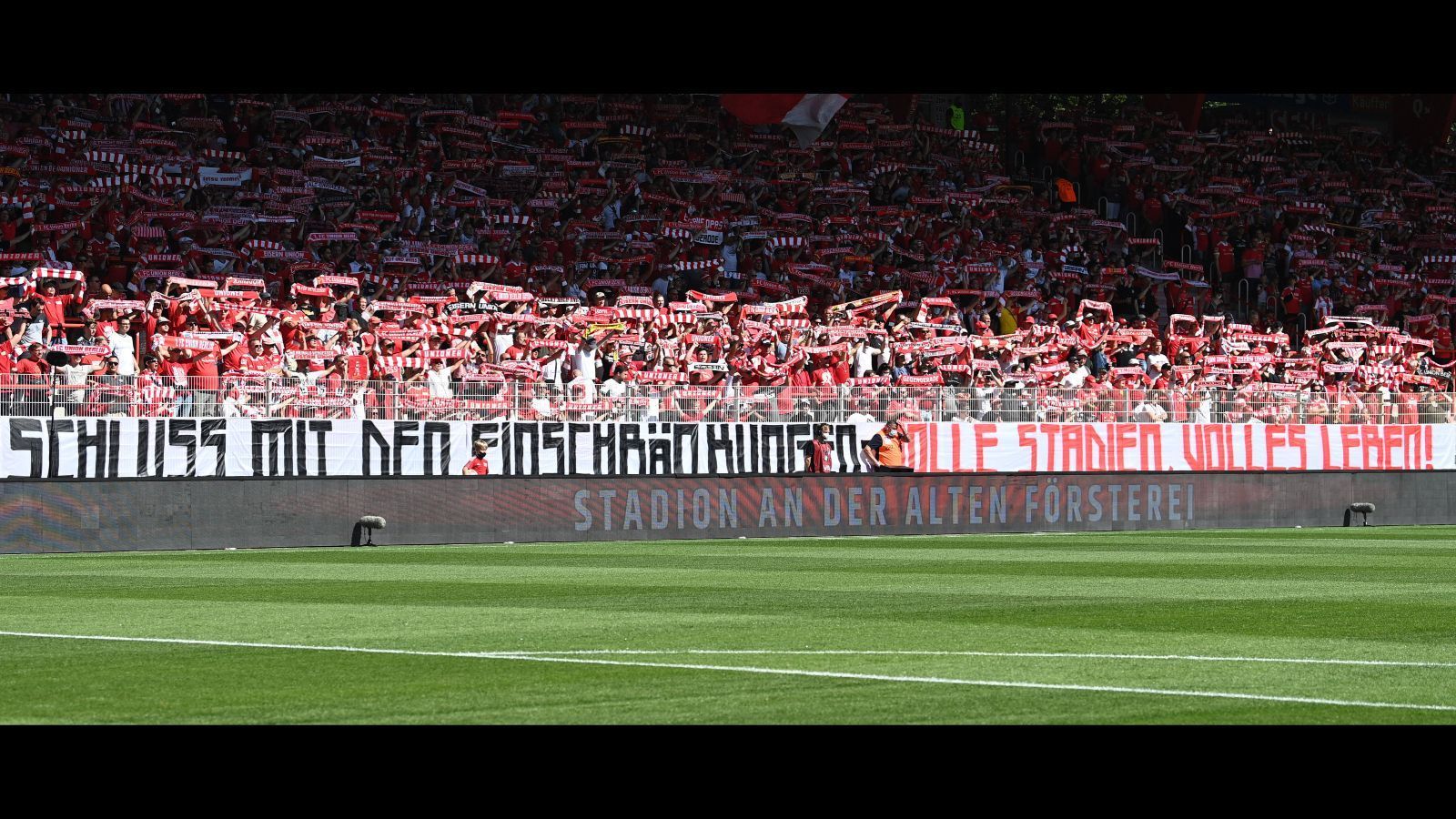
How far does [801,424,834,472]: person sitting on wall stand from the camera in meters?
30.6

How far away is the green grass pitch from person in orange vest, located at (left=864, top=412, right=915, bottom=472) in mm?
9160

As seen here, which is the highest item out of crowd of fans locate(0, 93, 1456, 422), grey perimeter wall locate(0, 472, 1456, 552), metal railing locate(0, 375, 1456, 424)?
crowd of fans locate(0, 93, 1456, 422)

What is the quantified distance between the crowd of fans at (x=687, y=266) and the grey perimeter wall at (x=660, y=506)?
53.4 inches

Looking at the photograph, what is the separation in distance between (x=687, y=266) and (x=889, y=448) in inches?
324

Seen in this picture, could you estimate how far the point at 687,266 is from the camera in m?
38.2

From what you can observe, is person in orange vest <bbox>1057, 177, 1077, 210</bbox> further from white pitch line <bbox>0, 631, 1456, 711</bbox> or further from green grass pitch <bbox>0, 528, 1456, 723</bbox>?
white pitch line <bbox>0, 631, 1456, 711</bbox>

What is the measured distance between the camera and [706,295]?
118 feet

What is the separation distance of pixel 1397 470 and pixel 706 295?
40.4 ft

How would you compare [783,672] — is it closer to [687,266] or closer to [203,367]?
[203,367]

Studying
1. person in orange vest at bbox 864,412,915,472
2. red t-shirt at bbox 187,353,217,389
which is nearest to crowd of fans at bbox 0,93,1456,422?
red t-shirt at bbox 187,353,217,389

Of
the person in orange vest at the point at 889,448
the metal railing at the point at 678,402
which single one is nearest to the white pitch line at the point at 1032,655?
the metal railing at the point at 678,402

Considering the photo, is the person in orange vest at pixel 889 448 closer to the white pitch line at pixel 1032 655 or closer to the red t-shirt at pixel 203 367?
the red t-shirt at pixel 203 367
